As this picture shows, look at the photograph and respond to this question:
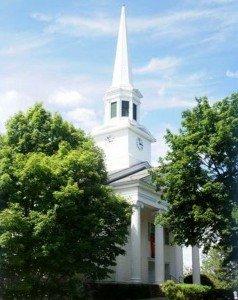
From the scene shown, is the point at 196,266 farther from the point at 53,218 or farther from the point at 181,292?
the point at 53,218

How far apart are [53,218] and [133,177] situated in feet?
50.9

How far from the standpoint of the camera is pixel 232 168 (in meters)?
25.9

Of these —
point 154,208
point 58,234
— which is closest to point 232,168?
point 58,234

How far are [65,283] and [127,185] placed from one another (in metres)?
14.1

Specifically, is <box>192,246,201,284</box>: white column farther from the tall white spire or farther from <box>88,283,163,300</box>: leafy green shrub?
the tall white spire

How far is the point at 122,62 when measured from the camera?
51.0m

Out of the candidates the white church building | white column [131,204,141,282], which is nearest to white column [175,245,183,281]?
the white church building

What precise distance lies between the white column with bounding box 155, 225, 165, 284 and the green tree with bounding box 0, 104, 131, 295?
415 inches

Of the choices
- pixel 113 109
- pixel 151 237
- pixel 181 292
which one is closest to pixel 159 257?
pixel 151 237

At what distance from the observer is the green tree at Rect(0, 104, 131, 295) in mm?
24469

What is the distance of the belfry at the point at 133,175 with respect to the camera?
125ft

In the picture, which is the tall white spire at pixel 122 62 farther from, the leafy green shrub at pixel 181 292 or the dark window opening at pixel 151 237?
the leafy green shrub at pixel 181 292

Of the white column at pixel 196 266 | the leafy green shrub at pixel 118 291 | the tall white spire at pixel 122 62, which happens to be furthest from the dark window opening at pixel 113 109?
the leafy green shrub at pixel 118 291

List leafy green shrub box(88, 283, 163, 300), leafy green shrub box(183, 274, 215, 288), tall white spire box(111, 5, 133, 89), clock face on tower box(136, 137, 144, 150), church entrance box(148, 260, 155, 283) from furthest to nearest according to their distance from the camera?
tall white spire box(111, 5, 133, 89)
clock face on tower box(136, 137, 144, 150)
church entrance box(148, 260, 155, 283)
leafy green shrub box(183, 274, 215, 288)
leafy green shrub box(88, 283, 163, 300)
